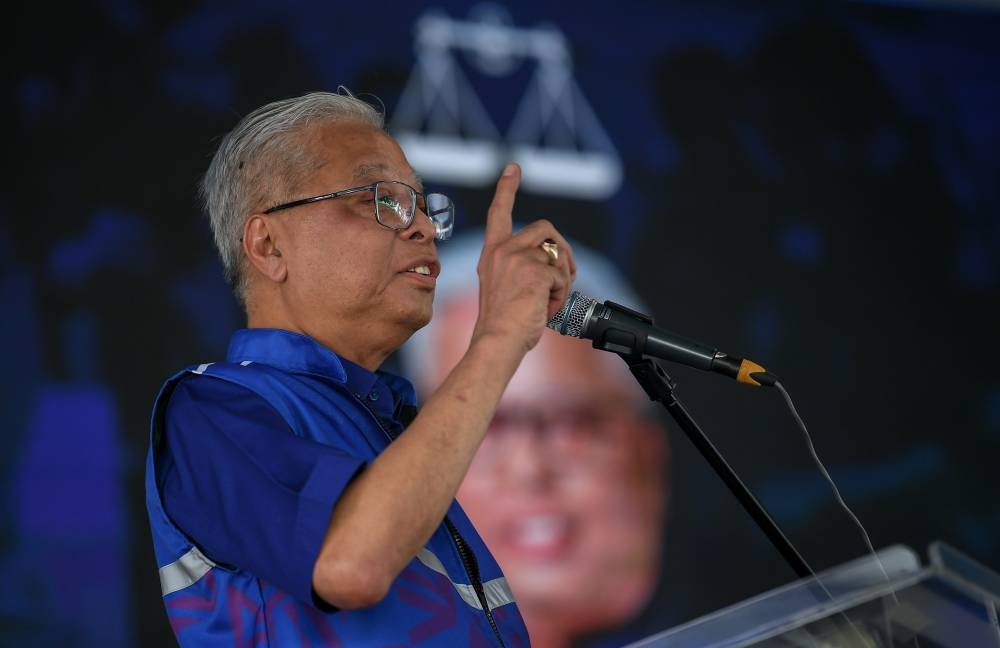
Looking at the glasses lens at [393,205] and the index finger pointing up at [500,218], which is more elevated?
the index finger pointing up at [500,218]

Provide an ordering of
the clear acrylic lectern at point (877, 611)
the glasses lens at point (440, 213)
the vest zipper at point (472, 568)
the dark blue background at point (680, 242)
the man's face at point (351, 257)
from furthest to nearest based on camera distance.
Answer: the dark blue background at point (680, 242)
the glasses lens at point (440, 213)
the man's face at point (351, 257)
the vest zipper at point (472, 568)
the clear acrylic lectern at point (877, 611)

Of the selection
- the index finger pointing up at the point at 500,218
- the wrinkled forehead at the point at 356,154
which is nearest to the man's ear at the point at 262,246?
the wrinkled forehead at the point at 356,154

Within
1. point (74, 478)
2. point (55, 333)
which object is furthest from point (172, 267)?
A: point (74, 478)

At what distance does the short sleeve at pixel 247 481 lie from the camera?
1.07 metres

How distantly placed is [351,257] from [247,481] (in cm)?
45

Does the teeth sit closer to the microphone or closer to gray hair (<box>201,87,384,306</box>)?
gray hair (<box>201,87,384,306</box>)

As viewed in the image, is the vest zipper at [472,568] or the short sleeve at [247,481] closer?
the short sleeve at [247,481]

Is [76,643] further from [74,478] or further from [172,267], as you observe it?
[172,267]

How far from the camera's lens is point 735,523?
3041mm

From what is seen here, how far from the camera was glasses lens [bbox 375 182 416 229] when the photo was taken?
1517 mm

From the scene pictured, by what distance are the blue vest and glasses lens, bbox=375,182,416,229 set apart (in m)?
0.26

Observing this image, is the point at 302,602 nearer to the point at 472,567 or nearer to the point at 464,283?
the point at 472,567

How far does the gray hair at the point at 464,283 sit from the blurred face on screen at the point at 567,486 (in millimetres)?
30

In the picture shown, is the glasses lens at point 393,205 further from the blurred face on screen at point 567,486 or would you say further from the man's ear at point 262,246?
the blurred face on screen at point 567,486
